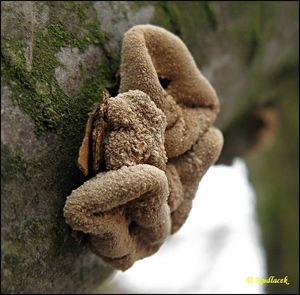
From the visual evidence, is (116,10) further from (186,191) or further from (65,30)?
(186,191)

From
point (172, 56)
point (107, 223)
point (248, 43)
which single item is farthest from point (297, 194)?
point (107, 223)

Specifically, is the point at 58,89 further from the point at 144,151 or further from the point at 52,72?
the point at 144,151

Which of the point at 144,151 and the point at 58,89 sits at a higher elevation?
the point at 58,89

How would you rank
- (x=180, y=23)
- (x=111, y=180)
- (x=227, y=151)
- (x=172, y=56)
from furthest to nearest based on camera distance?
(x=227, y=151) < (x=180, y=23) < (x=172, y=56) < (x=111, y=180)

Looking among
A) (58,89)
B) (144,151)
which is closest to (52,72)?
(58,89)

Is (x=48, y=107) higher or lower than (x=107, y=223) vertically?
higher

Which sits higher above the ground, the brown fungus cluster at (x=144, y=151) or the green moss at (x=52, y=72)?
the green moss at (x=52, y=72)

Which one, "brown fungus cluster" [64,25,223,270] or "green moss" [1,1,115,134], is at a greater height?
"green moss" [1,1,115,134]

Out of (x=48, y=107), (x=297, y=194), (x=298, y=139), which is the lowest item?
(x=297, y=194)
